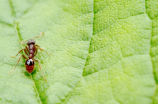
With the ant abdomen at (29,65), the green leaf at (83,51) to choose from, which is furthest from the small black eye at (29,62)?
the green leaf at (83,51)

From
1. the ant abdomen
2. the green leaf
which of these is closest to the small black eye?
the ant abdomen

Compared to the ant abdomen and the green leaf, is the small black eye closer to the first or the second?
the ant abdomen

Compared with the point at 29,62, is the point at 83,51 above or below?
above

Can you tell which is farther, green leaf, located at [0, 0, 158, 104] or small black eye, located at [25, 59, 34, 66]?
small black eye, located at [25, 59, 34, 66]

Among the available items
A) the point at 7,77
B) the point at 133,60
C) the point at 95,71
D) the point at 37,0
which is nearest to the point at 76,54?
the point at 95,71

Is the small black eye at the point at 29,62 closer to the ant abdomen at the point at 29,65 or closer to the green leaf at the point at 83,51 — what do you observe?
the ant abdomen at the point at 29,65

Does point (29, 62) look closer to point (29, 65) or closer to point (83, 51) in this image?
point (29, 65)

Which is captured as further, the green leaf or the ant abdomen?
the ant abdomen

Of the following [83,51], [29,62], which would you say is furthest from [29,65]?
[83,51]

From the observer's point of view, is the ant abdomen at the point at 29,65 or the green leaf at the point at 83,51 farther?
the ant abdomen at the point at 29,65
